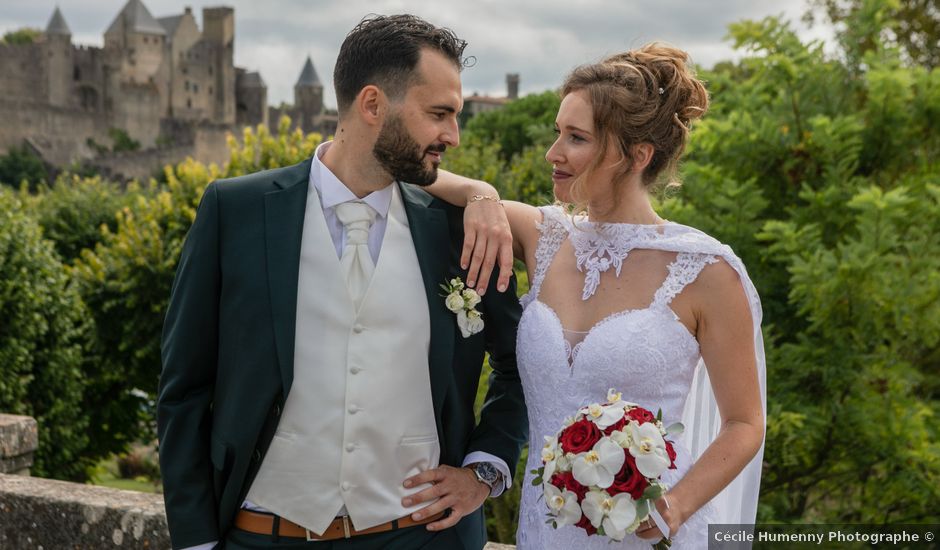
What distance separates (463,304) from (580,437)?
0.47 meters

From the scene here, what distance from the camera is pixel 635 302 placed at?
9.47ft

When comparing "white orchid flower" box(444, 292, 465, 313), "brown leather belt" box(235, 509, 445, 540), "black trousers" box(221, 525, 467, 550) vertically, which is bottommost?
"black trousers" box(221, 525, 467, 550)

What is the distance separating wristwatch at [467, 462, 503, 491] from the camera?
2.79 metres

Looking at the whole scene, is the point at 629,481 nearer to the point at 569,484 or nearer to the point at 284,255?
the point at 569,484

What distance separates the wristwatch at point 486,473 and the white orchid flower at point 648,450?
53 cm

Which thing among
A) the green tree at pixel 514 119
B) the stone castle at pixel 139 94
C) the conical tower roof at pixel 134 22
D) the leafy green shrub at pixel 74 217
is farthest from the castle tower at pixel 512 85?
the leafy green shrub at pixel 74 217

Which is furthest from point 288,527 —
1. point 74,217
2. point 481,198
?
point 74,217

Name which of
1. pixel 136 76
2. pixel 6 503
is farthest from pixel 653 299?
pixel 136 76

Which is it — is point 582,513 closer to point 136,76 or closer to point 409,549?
point 409,549

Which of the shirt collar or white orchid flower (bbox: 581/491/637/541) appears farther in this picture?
the shirt collar

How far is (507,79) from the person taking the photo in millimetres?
95125

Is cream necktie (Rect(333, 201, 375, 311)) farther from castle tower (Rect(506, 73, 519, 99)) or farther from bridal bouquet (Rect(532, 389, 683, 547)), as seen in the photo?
castle tower (Rect(506, 73, 519, 99))

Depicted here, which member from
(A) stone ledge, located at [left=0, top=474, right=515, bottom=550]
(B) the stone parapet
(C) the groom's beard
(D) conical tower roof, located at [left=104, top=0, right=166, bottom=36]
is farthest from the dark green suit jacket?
(D) conical tower roof, located at [left=104, top=0, right=166, bottom=36]

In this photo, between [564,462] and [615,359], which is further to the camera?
[615,359]
